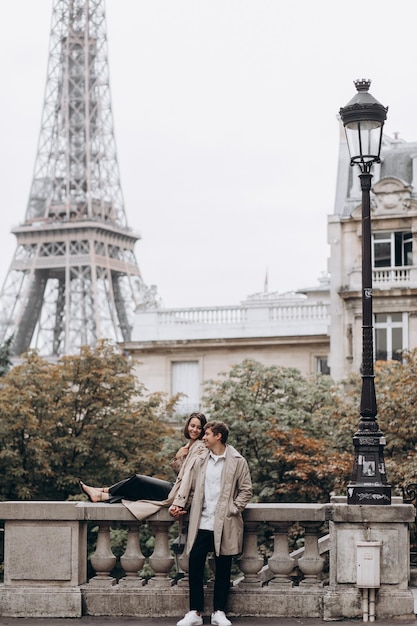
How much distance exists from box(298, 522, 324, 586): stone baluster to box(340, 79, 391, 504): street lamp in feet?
1.63

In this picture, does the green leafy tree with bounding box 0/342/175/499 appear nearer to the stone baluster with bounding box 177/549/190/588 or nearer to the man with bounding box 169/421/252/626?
the stone baluster with bounding box 177/549/190/588

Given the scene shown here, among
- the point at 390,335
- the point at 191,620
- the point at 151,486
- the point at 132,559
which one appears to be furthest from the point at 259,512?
the point at 390,335

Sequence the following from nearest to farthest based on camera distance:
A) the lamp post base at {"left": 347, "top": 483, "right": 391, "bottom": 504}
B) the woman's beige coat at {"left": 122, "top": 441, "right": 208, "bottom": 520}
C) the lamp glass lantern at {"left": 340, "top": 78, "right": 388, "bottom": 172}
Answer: the woman's beige coat at {"left": 122, "top": 441, "right": 208, "bottom": 520}
the lamp post base at {"left": 347, "top": 483, "right": 391, "bottom": 504}
the lamp glass lantern at {"left": 340, "top": 78, "right": 388, "bottom": 172}

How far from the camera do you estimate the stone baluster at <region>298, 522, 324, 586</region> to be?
13539 millimetres

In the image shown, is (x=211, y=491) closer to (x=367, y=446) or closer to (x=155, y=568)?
(x=155, y=568)

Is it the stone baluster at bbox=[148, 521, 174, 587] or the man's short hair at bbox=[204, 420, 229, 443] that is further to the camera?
Answer: the stone baluster at bbox=[148, 521, 174, 587]

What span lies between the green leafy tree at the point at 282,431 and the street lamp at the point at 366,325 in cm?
1442

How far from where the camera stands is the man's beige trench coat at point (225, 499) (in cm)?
1298

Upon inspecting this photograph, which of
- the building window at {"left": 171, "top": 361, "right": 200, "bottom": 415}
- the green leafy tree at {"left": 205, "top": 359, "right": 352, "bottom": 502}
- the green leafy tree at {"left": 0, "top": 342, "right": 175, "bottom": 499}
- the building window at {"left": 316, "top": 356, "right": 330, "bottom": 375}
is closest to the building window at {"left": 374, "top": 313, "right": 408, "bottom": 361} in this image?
the building window at {"left": 316, "top": 356, "right": 330, "bottom": 375}

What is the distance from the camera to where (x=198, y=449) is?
13.3 meters

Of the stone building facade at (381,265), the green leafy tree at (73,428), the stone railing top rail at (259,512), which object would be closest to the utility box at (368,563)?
the stone railing top rail at (259,512)

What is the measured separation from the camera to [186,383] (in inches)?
2073

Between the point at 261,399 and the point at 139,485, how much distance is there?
21.8 meters

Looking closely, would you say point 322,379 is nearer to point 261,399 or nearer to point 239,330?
point 261,399
